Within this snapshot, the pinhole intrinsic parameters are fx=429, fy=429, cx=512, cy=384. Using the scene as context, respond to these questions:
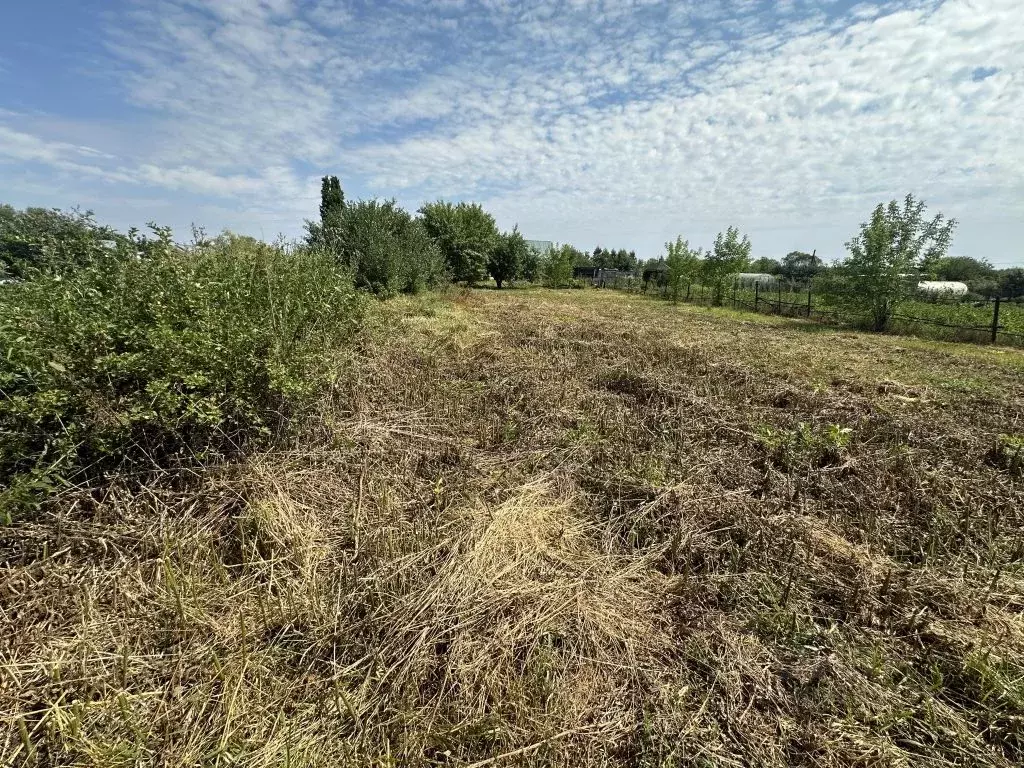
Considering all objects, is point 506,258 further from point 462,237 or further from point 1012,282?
point 1012,282

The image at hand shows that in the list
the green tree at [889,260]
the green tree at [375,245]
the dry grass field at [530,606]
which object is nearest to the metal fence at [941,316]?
the green tree at [889,260]

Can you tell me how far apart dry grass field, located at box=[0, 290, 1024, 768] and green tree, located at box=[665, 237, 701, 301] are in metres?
20.9

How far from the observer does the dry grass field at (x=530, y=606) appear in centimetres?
162

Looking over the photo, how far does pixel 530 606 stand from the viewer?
84.3 inches

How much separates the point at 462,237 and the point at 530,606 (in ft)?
86.2

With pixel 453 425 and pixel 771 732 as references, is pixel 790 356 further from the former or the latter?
pixel 771 732

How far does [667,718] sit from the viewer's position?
1672 millimetres

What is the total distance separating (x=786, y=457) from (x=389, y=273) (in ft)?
35.8

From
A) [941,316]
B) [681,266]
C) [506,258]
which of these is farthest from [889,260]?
[506,258]

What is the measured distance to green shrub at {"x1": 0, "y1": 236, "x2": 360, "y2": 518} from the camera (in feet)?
7.37

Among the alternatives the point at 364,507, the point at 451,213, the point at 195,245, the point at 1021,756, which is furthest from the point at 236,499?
the point at 451,213

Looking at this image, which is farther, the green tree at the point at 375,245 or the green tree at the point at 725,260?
the green tree at the point at 725,260

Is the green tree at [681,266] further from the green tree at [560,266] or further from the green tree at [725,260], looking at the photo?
the green tree at [560,266]

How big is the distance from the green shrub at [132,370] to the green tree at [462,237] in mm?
22771
